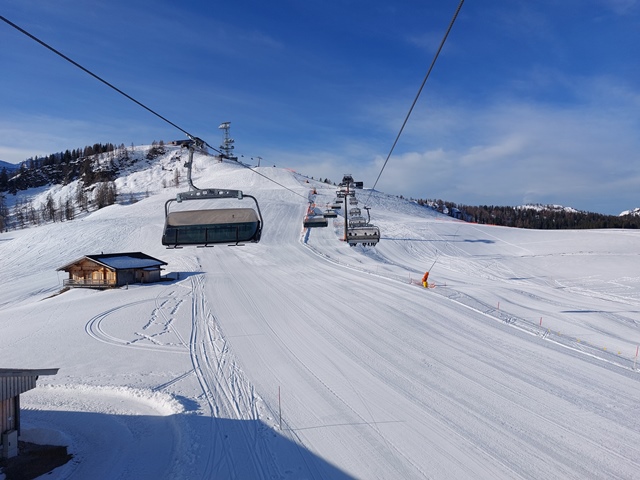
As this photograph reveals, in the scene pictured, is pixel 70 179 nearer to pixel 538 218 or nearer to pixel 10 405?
pixel 10 405

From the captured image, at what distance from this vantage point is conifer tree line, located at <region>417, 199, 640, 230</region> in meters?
128

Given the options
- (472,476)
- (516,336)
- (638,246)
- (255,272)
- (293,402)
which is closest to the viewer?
(472,476)

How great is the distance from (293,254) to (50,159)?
174 m

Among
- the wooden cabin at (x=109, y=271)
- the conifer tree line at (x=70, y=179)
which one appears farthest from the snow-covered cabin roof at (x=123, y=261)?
the conifer tree line at (x=70, y=179)

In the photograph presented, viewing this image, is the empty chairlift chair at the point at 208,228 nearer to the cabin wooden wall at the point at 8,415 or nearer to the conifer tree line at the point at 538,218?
the cabin wooden wall at the point at 8,415

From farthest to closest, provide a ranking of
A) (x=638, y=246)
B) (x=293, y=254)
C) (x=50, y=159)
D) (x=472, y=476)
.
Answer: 1. (x=50, y=159)
2. (x=638, y=246)
3. (x=293, y=254)
4. (x=472, y=476)

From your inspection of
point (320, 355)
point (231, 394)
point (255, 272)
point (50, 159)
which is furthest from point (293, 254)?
point (50, 159)

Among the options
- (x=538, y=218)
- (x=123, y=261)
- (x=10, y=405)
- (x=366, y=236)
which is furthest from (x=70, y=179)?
(x=538, y=218)

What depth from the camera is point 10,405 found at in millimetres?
9992

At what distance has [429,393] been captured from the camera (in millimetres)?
12906

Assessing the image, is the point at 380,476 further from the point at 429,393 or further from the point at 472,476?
the point at 429,393

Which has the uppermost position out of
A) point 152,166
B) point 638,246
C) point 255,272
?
point 152,166

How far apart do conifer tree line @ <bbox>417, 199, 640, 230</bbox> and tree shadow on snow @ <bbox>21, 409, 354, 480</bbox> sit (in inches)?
4897

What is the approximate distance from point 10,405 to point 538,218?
571ft
